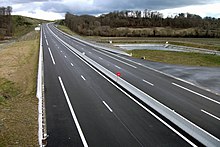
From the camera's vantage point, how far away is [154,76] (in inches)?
1233

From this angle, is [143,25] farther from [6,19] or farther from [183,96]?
[183,96]

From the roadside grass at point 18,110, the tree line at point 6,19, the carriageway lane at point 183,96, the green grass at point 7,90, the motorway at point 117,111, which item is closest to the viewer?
the motorway at point 117,111

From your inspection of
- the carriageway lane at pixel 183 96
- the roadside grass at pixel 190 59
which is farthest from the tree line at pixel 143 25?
the carriageway lane at pixel 183 96

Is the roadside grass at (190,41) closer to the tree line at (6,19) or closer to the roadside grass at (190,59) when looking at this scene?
the roadside grass at (190,59)

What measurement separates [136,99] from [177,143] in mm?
8393

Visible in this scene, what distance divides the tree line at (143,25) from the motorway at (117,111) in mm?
76966

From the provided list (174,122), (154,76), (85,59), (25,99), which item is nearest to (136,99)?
(174,122)

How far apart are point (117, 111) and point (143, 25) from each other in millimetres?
148699

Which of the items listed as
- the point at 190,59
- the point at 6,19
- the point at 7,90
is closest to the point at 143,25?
the point at 6,19

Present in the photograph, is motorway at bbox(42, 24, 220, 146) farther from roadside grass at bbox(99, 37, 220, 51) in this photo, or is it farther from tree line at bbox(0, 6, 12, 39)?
tree line at bbox(0, 6, 12, 39)

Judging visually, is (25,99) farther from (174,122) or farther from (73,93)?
(174,122)

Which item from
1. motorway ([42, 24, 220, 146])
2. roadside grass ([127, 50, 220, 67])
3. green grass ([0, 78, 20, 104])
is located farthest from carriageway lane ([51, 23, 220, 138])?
roadside grass ([127, 50, 220, 67])

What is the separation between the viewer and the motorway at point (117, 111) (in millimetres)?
13516

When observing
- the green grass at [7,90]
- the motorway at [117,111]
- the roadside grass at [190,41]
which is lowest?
the green grass at [7,90]
